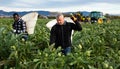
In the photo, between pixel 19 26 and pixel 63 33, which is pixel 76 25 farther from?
pixel 19 26

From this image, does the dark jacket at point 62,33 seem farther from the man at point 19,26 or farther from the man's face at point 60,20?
the man at point 19,26

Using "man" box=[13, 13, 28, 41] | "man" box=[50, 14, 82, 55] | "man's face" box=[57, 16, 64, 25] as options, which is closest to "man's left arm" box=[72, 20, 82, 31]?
"man" box=[50, 14, 82, 55]

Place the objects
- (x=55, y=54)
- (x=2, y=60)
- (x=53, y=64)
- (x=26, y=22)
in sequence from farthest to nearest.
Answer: (x=26, y=22) → (x=2, y=60) → (x=55, y=54) → (x=53, y=64)

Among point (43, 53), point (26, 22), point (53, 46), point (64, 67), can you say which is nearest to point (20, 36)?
point (26, 22)

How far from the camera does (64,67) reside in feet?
25.1

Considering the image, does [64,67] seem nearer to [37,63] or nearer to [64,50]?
[37,63]

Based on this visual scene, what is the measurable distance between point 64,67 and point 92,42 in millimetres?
3756

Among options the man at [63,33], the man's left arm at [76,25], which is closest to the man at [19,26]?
the man at [63,33]

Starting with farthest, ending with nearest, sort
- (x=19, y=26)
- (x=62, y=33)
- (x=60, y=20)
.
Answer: (x=19, y=26) → (x=62, y=33) → (x=60, y=20)

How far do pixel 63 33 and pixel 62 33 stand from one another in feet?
0.08

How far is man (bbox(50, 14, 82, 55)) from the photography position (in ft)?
29.0

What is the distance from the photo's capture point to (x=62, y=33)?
8906mm

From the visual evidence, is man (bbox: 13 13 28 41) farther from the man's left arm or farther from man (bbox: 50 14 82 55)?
the man's left arm

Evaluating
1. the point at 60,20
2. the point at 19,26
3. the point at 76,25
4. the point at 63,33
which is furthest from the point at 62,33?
the point at 19,26
